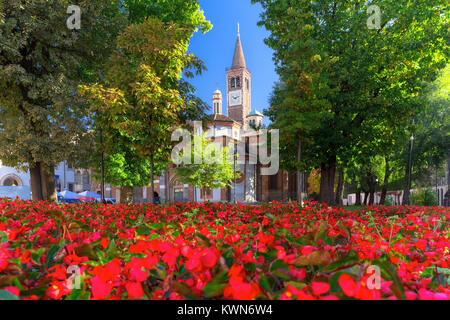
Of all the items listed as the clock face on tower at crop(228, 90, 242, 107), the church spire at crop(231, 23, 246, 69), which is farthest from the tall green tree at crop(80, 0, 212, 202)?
the church spire at crop(231, 23, 246, 69)

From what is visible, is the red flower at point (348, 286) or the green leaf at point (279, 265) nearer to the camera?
the red flower at point (348, 286)

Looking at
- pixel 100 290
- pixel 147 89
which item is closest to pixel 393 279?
pixel 100 290

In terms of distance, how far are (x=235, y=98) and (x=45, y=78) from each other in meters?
71.3

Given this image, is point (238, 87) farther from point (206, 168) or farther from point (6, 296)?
point (6, 296)

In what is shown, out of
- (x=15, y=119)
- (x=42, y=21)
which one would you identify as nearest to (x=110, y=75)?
(x=42, y=21)

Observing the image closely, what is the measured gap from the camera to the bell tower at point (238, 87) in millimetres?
80625

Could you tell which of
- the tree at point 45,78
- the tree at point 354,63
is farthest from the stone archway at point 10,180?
the tree at point 354,63

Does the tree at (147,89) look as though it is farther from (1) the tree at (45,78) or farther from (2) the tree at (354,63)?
(2) the tree at (354,63)

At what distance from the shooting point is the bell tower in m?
80.6

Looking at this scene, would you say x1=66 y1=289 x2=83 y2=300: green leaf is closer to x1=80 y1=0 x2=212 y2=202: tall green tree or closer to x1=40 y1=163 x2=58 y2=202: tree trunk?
x1=80 y1=0 x2=212 y2=202: tall green tree

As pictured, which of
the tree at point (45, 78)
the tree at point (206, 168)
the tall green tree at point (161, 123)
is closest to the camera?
the tall green tree at point (161, 123)

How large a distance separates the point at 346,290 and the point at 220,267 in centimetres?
49

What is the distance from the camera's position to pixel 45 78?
1330cm
